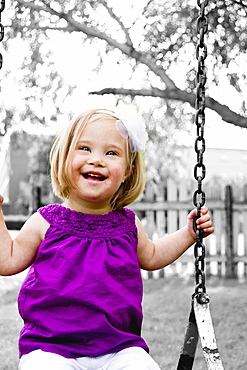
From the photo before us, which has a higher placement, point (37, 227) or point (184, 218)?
point (37, 227)

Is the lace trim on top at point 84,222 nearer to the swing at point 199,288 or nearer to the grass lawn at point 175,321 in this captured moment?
the swing at point 199,288

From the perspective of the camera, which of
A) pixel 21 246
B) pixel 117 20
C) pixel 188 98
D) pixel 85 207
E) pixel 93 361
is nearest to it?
pixel 93 361

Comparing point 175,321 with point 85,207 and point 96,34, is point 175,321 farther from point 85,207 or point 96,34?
point 85,207

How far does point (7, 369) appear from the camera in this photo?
3438 millimetres

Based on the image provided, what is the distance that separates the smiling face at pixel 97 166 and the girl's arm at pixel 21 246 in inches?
5.8

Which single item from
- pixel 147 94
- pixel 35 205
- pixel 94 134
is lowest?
pixel 35 205

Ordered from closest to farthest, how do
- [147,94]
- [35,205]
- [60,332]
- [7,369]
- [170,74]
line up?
1. [60,332]
2. [7,369]
3. [147,94]
4. [170,74]
5. [35,205]

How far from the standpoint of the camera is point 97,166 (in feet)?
5.97

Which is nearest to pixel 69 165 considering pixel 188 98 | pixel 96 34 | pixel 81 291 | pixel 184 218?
pixel 81 291

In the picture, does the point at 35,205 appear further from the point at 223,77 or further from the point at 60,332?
the point at 60,332

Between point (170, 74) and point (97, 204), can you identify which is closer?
point (97, 204)

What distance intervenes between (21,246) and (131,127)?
21.3 inches

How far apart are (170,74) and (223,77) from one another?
60 cm

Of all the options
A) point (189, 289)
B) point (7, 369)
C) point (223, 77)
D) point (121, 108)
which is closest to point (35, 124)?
point (223, 77)
